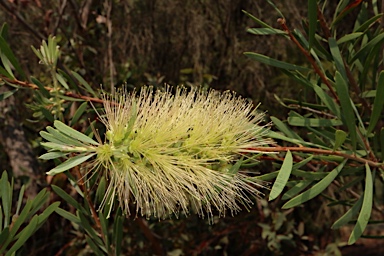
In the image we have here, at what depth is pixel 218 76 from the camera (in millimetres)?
2420

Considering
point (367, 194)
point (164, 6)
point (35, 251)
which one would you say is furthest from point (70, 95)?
point (164, 6)

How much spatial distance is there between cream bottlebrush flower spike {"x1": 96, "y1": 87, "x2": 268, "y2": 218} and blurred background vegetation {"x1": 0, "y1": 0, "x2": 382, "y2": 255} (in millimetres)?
1351

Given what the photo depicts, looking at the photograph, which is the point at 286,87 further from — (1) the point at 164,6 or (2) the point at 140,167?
(2) the point at 140,167

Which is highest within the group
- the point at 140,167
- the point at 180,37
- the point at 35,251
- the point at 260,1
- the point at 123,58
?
the point at 260,1

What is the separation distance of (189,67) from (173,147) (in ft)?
5.64

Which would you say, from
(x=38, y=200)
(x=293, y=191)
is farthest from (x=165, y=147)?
(x=38, y=200)

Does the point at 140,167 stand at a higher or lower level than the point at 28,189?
higher

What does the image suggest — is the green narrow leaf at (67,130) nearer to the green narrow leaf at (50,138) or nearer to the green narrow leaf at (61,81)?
the green narrow leaf at (50,138)

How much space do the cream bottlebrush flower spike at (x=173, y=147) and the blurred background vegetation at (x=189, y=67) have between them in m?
1.35

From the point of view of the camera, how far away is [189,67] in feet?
8.07

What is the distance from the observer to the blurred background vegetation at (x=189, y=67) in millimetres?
2206

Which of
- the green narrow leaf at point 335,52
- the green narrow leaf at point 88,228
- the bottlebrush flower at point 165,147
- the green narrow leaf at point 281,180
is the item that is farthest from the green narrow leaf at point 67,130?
the green narrow leaf at point 335,52

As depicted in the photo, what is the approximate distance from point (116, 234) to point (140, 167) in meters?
0.38

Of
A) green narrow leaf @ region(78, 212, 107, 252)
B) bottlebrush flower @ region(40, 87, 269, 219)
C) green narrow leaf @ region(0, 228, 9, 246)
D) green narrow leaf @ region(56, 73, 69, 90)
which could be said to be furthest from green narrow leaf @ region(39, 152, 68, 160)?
green narrow leaf @ region(56, 73, 69, 90)
